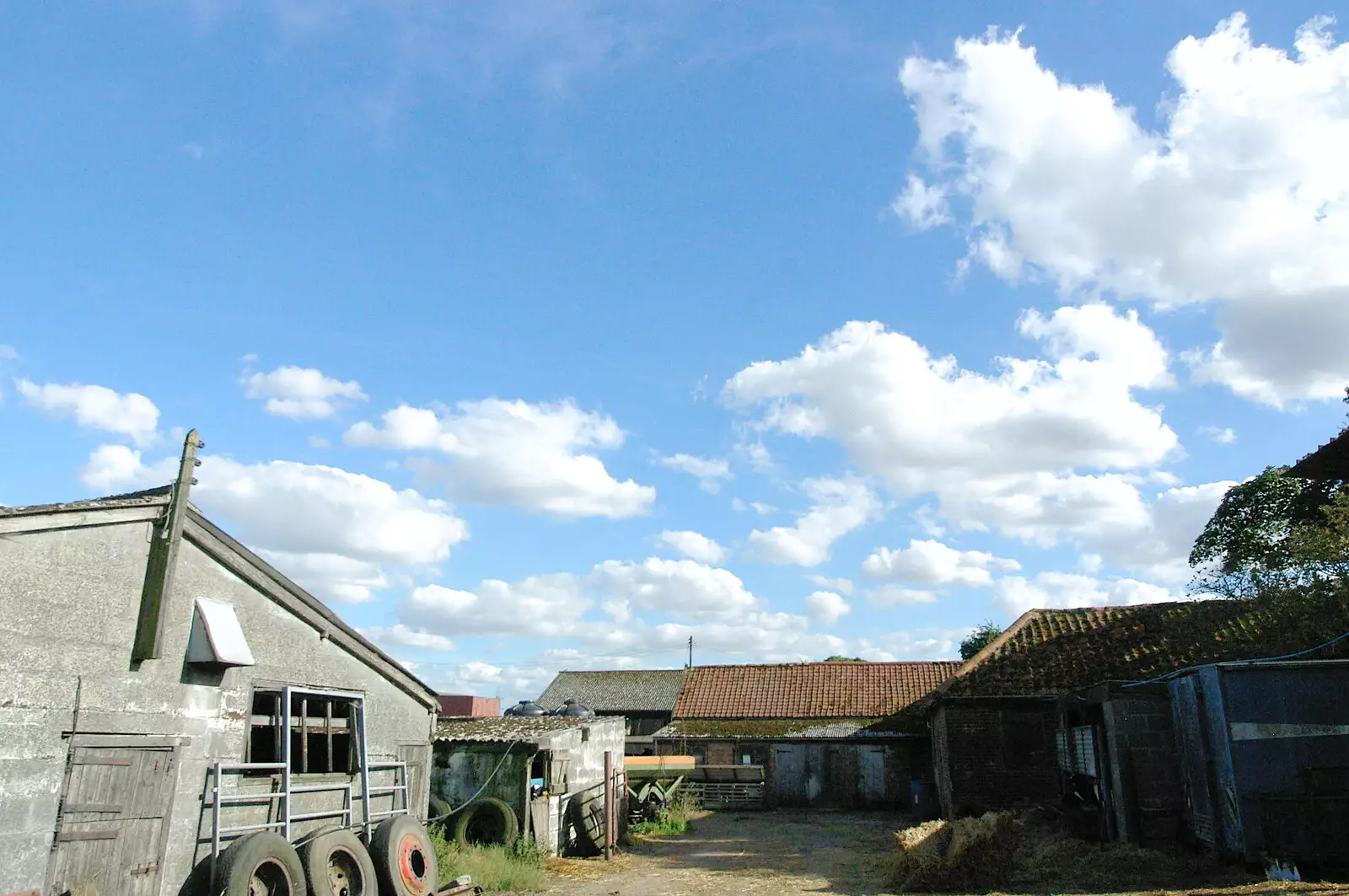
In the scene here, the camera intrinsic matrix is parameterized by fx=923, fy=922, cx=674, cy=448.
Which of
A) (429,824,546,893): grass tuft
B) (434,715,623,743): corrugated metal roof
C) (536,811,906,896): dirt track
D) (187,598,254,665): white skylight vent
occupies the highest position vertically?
(187,598,254,665): white skylight vent

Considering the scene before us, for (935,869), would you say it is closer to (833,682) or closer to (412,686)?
(412,686)

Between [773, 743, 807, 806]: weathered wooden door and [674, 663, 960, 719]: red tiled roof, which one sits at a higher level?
[674, 663, 960, 719]: red tiled roof

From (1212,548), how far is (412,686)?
100 ft

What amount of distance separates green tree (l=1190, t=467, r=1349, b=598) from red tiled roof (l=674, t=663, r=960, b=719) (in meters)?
10.6

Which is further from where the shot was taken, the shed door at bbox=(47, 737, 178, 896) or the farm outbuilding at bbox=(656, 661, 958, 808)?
the farm outbuilding at bbox=(656, 661, 958, 808)

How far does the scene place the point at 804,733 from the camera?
1204 inches

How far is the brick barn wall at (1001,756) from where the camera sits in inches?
812

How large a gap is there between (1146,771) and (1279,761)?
240cm

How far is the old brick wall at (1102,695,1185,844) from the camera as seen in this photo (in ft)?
47.1

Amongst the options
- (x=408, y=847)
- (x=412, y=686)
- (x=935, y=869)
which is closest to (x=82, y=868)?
(x=408, y=847)

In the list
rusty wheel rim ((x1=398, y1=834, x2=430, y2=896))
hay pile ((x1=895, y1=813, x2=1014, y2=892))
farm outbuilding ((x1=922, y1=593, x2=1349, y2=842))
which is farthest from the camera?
farm outbuilding ((x1=922, y1=593, x2=1349, y2=842))

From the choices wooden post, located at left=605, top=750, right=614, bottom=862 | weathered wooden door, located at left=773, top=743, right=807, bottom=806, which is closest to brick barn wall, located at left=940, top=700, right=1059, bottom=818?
Result: wooden post, located at left=605, top=750, right=614, bottom=862

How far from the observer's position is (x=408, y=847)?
12.1m

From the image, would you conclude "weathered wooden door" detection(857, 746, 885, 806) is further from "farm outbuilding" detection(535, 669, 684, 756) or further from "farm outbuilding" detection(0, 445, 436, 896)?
"farm outbuilding" detection(0, 445, 436, 896)
